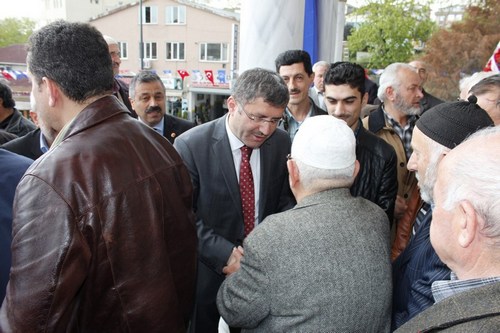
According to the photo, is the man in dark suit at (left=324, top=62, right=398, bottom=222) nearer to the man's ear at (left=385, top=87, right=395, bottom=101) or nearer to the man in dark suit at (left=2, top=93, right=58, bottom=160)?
the man's ear at (left=385, top=87, right=395, bottom=101)

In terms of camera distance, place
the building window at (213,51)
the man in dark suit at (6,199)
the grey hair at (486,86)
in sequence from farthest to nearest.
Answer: the building window at (213,51)
the grey hair at (486,86)
the man in dark suit at (6,199)

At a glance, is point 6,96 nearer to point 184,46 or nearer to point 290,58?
point 290,58

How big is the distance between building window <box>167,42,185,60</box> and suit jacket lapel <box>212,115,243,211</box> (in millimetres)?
29307

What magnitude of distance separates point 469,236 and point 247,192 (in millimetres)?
1522

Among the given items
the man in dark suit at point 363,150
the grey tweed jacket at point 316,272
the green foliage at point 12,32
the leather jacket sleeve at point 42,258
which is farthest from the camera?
the green foliage at point 12,32

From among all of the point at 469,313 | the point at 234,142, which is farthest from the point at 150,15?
the point at 469,313

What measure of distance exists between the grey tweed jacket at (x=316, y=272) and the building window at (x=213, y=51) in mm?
28515

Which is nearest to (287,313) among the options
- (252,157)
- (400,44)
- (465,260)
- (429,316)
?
(429,316)

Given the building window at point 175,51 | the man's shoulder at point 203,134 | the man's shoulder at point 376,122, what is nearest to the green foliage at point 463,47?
the man's shoulder at point 376,122

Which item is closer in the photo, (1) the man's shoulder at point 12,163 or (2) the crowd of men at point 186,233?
(2) the crowd of men at point 186,233

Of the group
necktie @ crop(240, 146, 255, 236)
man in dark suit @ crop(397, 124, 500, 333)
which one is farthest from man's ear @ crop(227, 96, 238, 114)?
man in dark suit @ crop(397, 124, 500, 333)

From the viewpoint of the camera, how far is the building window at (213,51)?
2872 centimetres

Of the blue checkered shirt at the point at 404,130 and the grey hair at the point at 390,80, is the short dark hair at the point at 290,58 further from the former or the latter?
the blue checkered shirt at the point at 404,130

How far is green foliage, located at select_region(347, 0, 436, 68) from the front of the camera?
30219 mm
